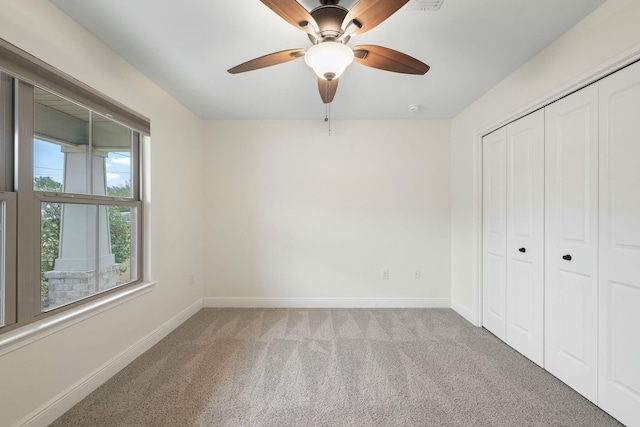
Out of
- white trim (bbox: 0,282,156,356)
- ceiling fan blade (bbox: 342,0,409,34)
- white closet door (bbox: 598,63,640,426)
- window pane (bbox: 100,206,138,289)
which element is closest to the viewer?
ceiling fan blade (bbox: 342,0,409,34)

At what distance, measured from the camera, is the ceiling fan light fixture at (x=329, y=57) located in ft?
4.30

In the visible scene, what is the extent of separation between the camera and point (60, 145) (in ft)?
5.32

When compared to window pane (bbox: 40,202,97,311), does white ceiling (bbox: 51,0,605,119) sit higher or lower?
higher

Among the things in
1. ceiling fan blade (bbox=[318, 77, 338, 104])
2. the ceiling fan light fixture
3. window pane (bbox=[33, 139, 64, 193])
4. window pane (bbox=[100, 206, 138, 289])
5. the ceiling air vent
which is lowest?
window pane (bbox=[100, 206, 138, 289])

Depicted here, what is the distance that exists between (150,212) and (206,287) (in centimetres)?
135

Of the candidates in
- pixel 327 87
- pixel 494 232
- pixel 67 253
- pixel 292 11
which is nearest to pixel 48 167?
pixel 67 253

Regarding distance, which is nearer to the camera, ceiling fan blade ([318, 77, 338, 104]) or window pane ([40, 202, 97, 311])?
window pane ([40, 202, 97, 311])

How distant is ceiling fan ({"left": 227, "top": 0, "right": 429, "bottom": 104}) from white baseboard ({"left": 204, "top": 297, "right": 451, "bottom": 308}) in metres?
2.59

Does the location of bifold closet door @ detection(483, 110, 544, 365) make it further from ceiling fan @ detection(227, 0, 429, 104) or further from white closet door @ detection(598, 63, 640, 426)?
ceiling fan @ detection(227, 0, 429, 104)

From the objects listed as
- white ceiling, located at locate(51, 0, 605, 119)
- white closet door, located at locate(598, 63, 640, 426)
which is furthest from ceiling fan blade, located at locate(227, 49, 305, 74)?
white closet door, located at locate(598, 63, 640, 426)

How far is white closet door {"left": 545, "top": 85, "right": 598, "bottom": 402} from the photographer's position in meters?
1.61

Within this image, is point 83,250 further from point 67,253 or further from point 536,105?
point 536,105

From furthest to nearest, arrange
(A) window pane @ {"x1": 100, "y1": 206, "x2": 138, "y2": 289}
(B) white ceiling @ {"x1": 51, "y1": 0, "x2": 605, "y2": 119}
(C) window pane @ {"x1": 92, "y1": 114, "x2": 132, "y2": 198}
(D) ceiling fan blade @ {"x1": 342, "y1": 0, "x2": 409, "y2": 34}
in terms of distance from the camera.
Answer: (A) window pane @ {"x1": 100, "y1": 206, "x2": 138, "y2": 289}
(C) window pane @ {"x1": 92, "y1": 114, "x2": 132, "y2": 198}
(B) white ceiling @ {"x1": 51, "y1": 0, "x2": 605, "y2": 119}
(D) ceiling fan blade @ {"x1": 342, "y1": 0, "x2": 409, "y2": 34}

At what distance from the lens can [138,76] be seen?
216 centimetres
